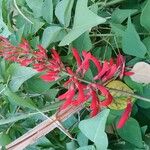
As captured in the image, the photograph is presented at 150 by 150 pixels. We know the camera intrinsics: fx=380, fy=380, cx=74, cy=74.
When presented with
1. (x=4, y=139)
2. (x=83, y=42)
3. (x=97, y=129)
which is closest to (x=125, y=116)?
(x=97, y=129)

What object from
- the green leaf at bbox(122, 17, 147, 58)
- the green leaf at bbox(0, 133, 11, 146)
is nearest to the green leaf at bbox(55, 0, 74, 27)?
the green leaf at bbox(122, 17, 147, 58)

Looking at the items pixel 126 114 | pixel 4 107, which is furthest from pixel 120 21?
pixel 4 107

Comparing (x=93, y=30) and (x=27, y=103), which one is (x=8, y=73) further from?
(x=93, y=30)

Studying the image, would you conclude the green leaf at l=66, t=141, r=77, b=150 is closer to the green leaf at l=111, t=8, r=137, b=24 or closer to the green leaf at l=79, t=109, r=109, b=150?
the green leaf at l=79, t=109, r=109, b=150

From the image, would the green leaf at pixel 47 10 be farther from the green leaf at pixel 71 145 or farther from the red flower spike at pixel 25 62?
the green leaf at pixel 71 145

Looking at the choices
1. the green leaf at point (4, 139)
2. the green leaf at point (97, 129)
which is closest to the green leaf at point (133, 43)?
the green leaf at point (97, 129)

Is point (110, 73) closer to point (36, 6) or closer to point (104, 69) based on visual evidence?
point (104, 69)
